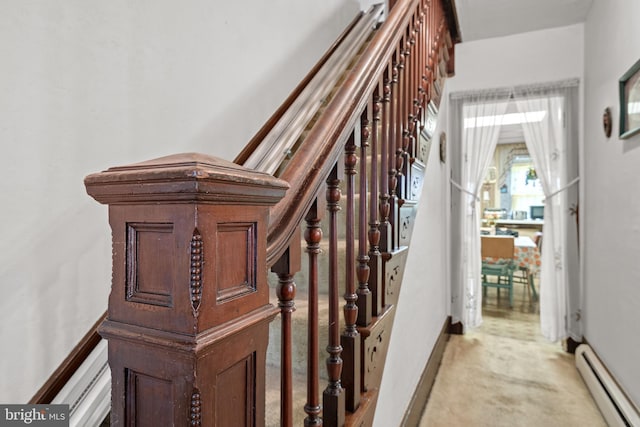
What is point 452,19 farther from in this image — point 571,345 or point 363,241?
point 571,345

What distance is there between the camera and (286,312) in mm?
628

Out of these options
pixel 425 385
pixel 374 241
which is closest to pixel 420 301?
pixel 425 385

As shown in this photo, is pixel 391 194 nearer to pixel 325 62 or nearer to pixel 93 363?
pixel 93 363

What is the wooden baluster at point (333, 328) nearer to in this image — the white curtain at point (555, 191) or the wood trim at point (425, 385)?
the wood trim at point (425, 385)

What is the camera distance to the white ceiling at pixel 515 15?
9.07 feet

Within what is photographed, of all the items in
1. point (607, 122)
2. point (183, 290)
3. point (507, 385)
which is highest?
point (607, 122)

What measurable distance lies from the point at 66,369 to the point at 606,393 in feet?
8.78

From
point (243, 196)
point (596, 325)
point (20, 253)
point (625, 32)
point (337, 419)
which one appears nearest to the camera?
point (243, 196)

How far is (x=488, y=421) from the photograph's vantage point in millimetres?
2020

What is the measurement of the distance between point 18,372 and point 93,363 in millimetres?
183

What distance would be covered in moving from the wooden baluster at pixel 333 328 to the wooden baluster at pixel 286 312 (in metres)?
0.19

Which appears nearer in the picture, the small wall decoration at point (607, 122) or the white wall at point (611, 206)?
the white wall at point (611, 206)

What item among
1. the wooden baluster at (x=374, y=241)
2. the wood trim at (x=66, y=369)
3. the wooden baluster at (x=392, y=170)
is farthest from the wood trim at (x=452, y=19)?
the wood trim at (x=66, y=369)

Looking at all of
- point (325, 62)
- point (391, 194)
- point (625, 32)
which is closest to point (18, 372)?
point (391, 194)
